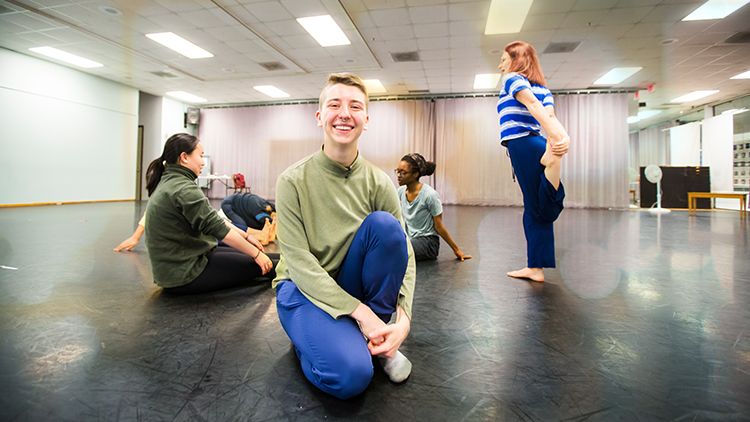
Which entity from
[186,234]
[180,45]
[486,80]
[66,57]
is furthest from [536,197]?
[66,57]

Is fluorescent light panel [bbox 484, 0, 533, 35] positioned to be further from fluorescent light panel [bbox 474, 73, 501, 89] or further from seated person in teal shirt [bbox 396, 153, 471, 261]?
seated person in teal shirt [bbox 396, 153, 471, 261]

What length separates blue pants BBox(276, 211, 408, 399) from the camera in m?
0.86

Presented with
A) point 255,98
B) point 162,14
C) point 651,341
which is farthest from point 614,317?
point 255,98

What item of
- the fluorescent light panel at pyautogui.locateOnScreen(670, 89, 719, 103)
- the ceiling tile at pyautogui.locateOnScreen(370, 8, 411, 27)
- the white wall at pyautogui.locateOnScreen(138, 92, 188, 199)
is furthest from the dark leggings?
the fluorescent light panel at pyautogui.locateOnScreen(670, 89, 719, 103)

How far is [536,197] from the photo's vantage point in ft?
6.55

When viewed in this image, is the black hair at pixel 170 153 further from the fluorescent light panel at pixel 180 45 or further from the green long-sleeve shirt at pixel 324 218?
the fluorescent light panel at pixel 180 45

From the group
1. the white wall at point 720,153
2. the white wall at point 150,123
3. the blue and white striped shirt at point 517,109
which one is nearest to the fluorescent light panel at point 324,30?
the blue and white striped shirt at point 517,109

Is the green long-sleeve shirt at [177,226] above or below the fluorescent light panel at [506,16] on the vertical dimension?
below

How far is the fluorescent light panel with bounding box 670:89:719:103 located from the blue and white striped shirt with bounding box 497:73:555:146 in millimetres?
10846

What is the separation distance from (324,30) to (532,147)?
17.3 feet

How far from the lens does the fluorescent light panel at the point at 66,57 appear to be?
23.3 feet

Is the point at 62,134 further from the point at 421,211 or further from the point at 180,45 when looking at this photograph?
the point at 421,211

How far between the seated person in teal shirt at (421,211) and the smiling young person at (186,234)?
115cm

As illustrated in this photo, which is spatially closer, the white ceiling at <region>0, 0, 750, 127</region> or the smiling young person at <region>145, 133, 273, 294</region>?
the smiling young person at <region>145, 133, 273, 294</region>
